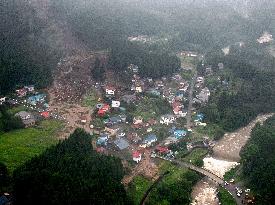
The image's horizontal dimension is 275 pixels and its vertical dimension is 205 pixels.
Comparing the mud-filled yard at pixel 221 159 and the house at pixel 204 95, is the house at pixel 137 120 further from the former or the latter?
the house at pixel 204 95

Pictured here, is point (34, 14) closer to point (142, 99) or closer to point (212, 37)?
point (142, 99)

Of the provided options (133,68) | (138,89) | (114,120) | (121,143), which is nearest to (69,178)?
(121,143)

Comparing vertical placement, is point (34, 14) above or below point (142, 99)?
above

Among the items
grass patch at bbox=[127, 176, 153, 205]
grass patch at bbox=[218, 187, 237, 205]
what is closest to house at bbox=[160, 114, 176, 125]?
grass patch at bbox=[127, 176, 153, 205]

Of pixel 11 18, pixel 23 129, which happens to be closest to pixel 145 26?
pixel 11 18

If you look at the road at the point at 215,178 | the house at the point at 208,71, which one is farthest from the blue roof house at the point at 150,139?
the house at the point at 208,71

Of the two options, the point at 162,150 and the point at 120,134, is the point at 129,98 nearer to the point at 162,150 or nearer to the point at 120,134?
the point at 120,134
